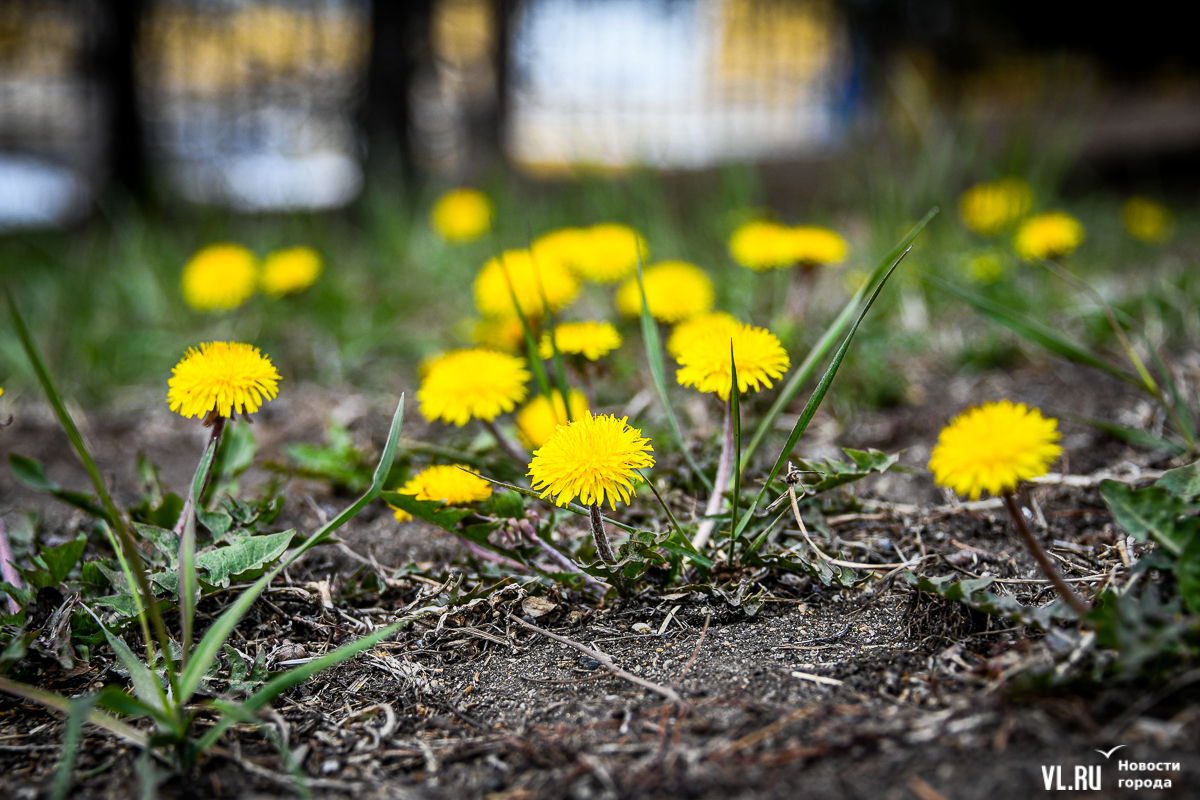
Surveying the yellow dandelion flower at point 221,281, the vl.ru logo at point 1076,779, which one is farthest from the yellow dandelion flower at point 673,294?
the yellow dandelion flower at point 221,281

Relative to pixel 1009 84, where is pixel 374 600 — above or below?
below

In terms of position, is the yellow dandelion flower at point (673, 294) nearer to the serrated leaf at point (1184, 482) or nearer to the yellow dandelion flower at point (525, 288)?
the yellow dandelion flower at point (525, 288)

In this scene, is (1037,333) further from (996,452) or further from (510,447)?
(510,447)

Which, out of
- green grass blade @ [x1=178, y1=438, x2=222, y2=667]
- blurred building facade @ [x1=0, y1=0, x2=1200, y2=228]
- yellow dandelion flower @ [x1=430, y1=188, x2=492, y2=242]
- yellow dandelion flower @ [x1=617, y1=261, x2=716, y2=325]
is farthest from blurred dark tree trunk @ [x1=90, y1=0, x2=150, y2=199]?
green grass blade @ [x1=178, y1=438, x2=222, y2=667]

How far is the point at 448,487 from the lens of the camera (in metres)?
1.20

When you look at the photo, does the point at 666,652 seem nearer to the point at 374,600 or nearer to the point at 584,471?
the point at 584,471

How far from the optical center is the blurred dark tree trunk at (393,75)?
4348mm

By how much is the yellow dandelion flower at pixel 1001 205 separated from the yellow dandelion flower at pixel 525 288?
5.19 ft

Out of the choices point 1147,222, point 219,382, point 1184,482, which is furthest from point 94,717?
point 1147,222

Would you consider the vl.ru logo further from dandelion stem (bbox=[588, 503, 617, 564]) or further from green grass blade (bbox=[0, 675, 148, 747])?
green grass blade (bbox=[0, 675, 148, 747])

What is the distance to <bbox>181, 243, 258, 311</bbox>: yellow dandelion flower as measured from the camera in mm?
2080

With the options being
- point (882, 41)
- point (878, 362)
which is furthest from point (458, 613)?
point (882, 41)

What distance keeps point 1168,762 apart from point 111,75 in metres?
5.47

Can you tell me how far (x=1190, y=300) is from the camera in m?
2.08
